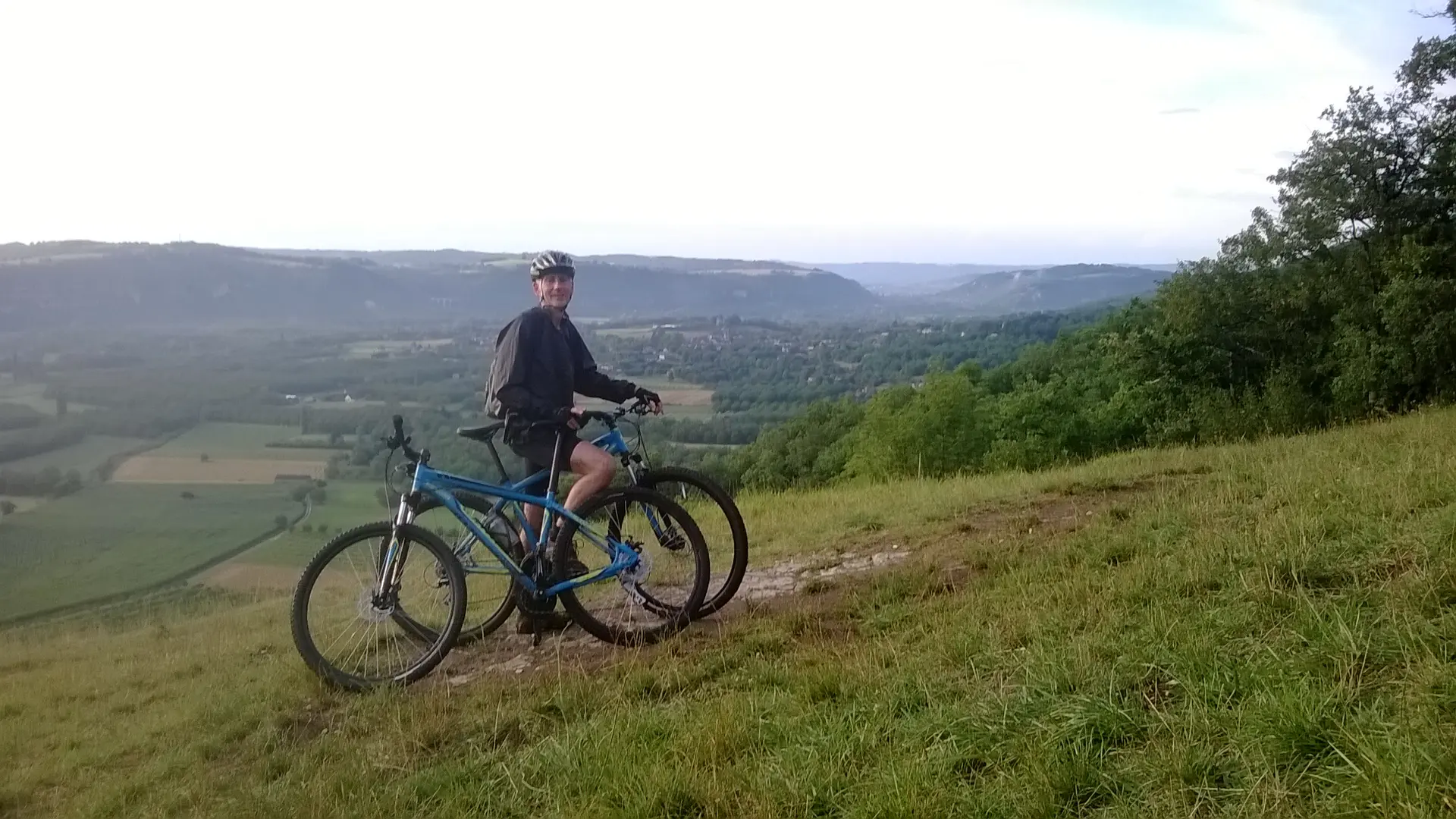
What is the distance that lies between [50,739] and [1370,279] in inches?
875

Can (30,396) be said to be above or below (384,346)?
below

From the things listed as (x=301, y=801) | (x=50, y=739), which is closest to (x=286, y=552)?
(x=50, y=739)

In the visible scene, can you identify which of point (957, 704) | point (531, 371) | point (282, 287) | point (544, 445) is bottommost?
point (957, 704)

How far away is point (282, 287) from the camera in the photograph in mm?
47188

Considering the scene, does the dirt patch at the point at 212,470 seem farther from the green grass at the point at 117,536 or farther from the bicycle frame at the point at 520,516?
the bicycle frame at the point at 520,516

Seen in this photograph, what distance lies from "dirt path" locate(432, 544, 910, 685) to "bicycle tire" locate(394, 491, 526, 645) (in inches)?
2.8

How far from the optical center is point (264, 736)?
413 cm

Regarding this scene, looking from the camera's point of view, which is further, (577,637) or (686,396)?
(686,396)

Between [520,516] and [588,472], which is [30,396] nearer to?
[520,516]

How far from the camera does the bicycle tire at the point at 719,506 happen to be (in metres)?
5.03

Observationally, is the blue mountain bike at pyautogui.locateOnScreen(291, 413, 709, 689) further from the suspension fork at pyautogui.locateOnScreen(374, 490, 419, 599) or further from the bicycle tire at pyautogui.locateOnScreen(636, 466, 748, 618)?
the bicycle tire at pyautogui.locateOnScreen(636, 466, 748, 618)

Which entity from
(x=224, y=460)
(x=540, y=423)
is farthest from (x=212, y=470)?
(x=540, y=423)

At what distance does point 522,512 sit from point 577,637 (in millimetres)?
771

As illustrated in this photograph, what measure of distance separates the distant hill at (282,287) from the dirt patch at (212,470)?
40.0ft
